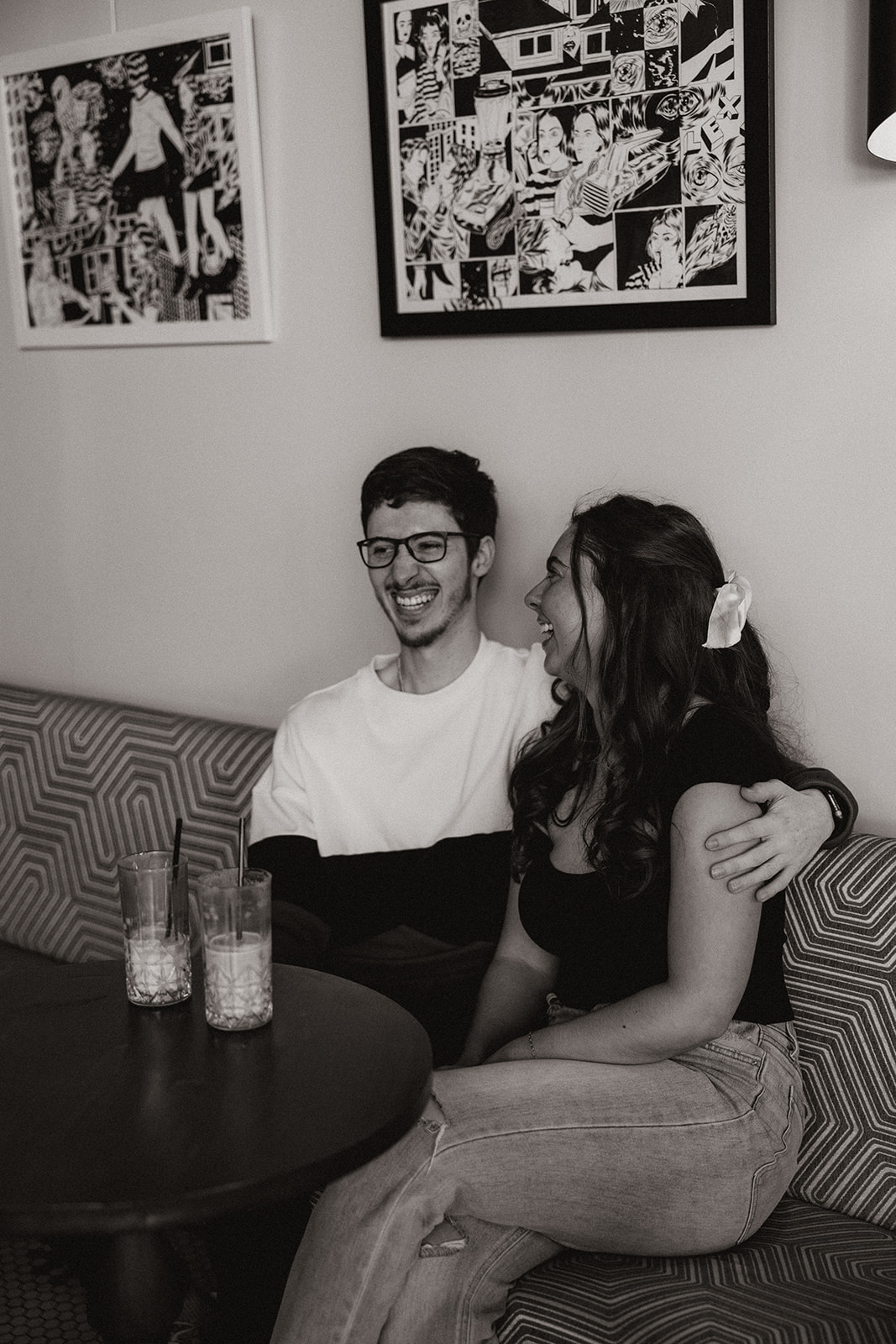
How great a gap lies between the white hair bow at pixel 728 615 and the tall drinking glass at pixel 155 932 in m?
Result: 0.73

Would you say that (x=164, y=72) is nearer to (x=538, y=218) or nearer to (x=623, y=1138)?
(x=538, y=218)

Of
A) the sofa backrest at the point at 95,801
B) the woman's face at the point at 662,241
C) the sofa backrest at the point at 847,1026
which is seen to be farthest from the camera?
the sofa backrest at the point at 95,801

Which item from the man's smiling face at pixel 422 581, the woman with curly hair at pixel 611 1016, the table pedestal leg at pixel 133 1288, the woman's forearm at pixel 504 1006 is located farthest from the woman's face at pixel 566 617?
the table pedestal leg at pixel 133 1288

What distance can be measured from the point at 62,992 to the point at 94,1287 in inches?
13.2

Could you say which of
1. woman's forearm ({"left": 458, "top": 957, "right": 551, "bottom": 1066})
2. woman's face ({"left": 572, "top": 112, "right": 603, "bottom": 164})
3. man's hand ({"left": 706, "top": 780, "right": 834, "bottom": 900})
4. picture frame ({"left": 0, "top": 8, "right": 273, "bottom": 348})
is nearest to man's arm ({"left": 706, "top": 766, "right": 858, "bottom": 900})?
man's hand ({"left": 706, "top": 780, "right": 834, "bottom": 900})

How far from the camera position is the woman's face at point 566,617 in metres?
→ 1.83

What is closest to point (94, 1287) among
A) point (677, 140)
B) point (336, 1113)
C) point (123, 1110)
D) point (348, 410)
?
point (123, 1110)

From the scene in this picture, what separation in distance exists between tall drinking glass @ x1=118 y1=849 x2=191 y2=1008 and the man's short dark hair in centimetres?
81

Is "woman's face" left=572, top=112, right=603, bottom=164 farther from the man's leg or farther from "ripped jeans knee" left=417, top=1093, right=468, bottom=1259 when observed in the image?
the man's leg

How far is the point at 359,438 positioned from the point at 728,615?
3.10 feet

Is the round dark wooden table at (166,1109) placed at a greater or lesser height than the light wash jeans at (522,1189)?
greater

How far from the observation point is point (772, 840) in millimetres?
1654

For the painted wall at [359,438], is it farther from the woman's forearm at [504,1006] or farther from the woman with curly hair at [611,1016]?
the woman's forearm at [504,1006]

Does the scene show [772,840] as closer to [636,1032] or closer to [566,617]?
[636,1032]
